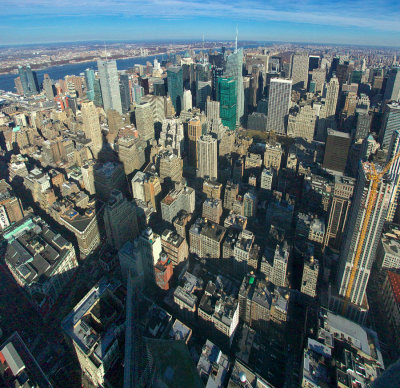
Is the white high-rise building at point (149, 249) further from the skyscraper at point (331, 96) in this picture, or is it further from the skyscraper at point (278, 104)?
the skyscraper at point (331, 96)

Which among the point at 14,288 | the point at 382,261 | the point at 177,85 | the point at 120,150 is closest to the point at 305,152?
the point at 382,261

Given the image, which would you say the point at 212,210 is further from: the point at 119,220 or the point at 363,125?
the point at 363,125

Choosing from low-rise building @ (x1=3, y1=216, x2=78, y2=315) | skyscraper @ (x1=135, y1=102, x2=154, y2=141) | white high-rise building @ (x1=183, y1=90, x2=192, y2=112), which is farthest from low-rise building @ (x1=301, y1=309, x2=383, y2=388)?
white high-rise building @ (x1=183, y1=90, x2=192, y2=112)

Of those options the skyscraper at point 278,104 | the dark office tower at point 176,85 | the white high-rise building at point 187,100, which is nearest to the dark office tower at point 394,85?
the skyscraper at point 278,104

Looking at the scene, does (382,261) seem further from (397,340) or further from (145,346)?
(145,346)

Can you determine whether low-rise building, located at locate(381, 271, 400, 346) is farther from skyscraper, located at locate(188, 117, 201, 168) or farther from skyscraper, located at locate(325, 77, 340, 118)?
skyscraper, located at locate(325, 77, 340, 118)

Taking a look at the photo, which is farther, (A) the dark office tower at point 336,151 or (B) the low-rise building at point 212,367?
(A) the dark office tower at point 336,151
